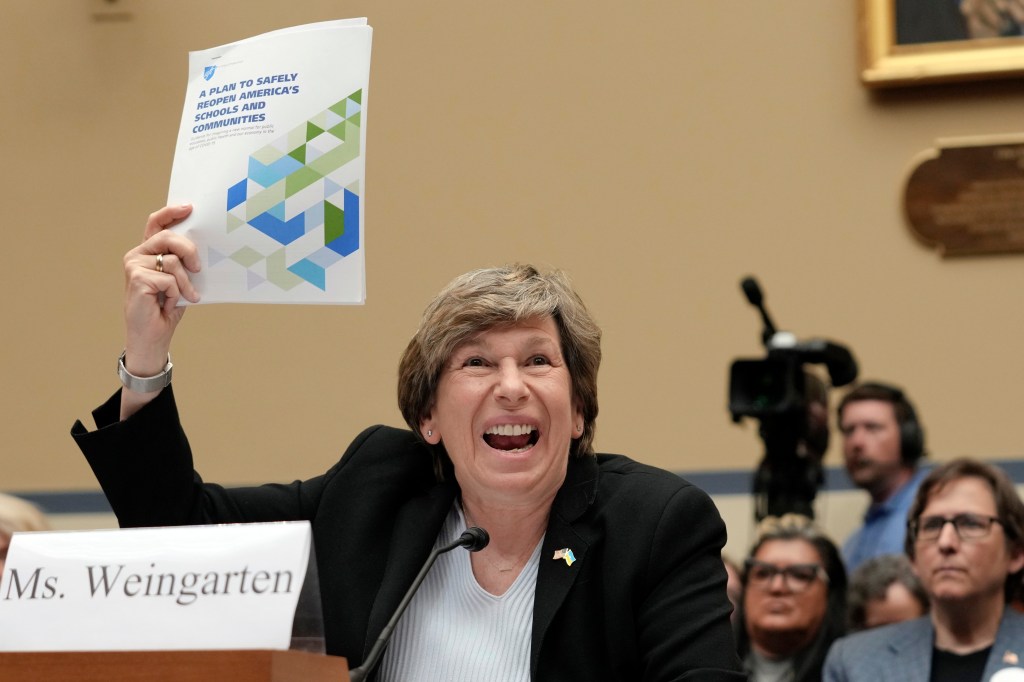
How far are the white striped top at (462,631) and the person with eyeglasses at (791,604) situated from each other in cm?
191

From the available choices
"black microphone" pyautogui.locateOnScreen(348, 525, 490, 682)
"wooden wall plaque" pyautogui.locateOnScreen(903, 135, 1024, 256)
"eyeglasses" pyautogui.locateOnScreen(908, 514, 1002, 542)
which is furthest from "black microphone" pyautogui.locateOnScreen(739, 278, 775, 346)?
"black microphone" pyautogui.locateOnScreen(348, 525, 490, 682)

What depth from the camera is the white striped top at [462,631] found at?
2.21 metres

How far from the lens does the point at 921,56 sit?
5656 mm

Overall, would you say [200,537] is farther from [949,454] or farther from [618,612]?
[949,454]

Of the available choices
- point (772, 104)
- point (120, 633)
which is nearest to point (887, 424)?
point (772, 104)

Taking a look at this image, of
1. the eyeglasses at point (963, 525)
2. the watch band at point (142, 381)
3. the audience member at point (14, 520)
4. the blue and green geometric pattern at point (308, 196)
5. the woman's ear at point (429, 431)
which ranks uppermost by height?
the blue and green geometric pattern at point (308, 196)

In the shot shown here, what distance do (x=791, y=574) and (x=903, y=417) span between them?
0.97m

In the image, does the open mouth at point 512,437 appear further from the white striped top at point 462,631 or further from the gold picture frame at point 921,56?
the gold picture frame at point 921,56

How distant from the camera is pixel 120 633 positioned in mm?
1690

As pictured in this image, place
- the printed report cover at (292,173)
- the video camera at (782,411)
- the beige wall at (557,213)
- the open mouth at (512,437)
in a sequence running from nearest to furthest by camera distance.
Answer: the printed report cover at (292,173) < the open mouth at (512,437) < the video camera at (782,411) < the beige wall at (557,213)

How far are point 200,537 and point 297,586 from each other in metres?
0.18

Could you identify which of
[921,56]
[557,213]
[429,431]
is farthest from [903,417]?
[429,431]

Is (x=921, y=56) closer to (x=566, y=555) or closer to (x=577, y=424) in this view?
(x=577, y=424)

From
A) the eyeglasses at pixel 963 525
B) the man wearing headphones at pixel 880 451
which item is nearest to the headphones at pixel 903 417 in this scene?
the man wearing headphones at pixel 880 451
